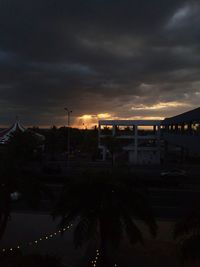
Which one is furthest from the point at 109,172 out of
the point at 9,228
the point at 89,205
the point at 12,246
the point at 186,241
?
the point at 9,228

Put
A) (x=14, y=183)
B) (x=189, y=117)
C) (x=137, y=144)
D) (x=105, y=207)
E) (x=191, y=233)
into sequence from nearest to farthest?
(x=105, y=207) < (x=191, y=233) < (x=14, y=183) < (x=189, y=117) < (x=137, y=144)

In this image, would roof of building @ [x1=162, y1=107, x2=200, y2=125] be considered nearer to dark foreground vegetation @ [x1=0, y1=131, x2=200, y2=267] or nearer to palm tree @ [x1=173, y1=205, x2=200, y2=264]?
dark foreground vegetation @ [x1=0, y1=131, x2=200, y2=267]

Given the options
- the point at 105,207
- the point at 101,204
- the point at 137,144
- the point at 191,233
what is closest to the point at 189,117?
the point at 137,144

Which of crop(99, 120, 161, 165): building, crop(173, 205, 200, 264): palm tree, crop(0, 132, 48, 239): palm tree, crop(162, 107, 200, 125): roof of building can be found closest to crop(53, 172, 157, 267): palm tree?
crop(0, 132, 48, 239): palm tree

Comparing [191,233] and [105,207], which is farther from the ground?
[105,207]

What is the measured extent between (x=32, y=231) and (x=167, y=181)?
72.0 feet

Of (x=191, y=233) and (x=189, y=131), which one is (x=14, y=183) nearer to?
(x=191, y=233)

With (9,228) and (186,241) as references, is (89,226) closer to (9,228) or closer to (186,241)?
(186,241)

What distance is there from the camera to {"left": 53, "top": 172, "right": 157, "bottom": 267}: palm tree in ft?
53.5

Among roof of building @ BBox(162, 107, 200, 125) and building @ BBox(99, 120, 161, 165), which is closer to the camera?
roof of building @ BBox(162, 107, 200, 125)

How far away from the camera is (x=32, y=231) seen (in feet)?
71.1

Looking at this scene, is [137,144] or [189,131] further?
[137,144]

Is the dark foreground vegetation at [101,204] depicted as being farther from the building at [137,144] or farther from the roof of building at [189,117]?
the building at [137,144]

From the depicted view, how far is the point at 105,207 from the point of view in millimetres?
16344
